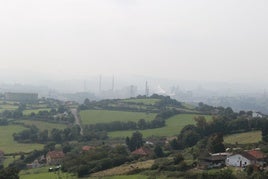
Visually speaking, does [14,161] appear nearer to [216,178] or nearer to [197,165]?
[197,165]

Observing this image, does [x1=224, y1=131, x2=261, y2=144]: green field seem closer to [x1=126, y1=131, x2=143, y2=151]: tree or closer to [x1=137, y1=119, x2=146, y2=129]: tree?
[x1=126, y1=131, x2=143, y2=151]: tree

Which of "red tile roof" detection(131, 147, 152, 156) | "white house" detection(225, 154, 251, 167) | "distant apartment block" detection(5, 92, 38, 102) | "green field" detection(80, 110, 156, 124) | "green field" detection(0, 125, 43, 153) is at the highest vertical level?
"distant apartment block" detection(5, 92, 38, 102)

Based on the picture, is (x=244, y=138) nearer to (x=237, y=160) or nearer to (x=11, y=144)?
(x=237, y=160)

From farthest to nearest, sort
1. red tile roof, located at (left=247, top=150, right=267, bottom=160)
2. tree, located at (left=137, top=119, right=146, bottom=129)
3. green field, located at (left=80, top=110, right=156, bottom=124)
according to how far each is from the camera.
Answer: green field, located at (left=80, top=110, right=156, bottom=124)
tree, located at (left=137, top=119, right=146, bottom=129)
red tile roof, located at (left=247, top=150, right=267, bottom=160)

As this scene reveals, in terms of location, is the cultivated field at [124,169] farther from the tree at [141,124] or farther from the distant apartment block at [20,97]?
the distant apartment block at [20,97]

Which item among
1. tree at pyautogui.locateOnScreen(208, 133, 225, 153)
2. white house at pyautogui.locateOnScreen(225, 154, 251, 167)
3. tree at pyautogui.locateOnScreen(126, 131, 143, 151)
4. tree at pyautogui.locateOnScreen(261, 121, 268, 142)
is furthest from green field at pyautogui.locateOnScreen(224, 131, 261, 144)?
white house at pyautogui.locateOnScreen(225, 154, 251, 167)

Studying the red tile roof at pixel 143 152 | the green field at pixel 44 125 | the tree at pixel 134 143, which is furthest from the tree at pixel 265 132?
the green field at pixel 44 125

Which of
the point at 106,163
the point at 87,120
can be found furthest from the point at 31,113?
the point at 106,163
